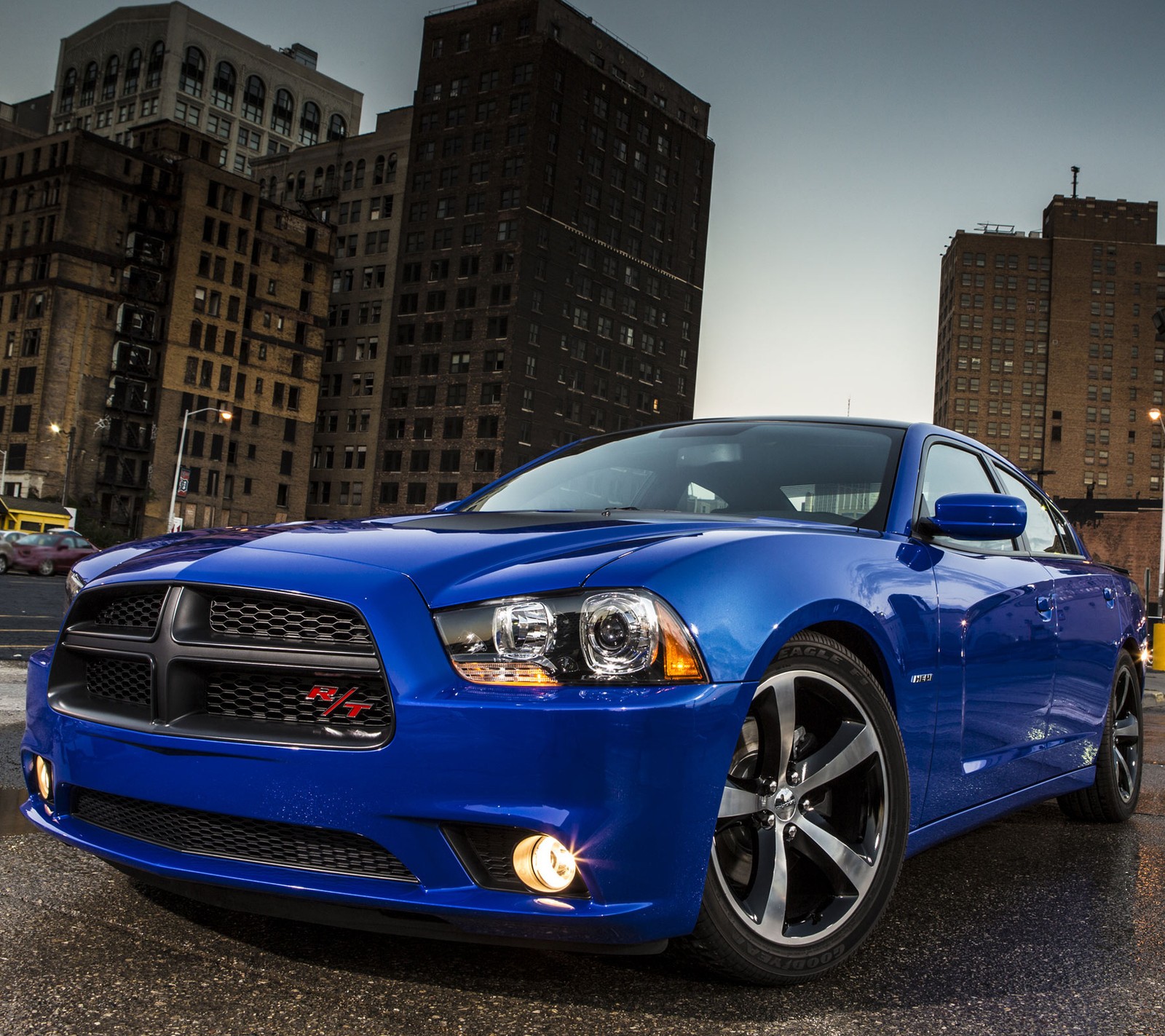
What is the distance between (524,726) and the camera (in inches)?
88.5

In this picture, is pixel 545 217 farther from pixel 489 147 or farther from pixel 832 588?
pixel 832 588

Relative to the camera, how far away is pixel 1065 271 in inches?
5477

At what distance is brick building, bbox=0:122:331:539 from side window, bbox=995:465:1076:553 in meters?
64.6

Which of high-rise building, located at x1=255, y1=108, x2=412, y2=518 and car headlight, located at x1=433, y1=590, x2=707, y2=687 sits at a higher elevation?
high-rise building, located at x1=255, y1=108, x2=412, y2=518

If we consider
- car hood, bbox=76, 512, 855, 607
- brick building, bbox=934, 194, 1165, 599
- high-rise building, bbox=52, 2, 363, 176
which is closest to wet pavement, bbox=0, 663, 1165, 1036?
car hood, bbox=76, 512, 855, 607

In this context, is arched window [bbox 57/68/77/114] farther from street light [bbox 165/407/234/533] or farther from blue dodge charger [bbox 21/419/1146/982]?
blue dodge charger [bbox 21/419/1146/982]

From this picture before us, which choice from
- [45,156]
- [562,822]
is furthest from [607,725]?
[45,156]

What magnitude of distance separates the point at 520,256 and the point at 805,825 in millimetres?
83049

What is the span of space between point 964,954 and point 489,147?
88.7 metres

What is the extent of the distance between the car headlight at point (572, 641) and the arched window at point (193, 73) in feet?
393

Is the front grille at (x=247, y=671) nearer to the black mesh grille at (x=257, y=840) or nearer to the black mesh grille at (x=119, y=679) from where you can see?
the black mesh grille at (x=119, y=679)

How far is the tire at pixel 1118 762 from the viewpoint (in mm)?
4934

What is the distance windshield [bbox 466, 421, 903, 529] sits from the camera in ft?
12.1

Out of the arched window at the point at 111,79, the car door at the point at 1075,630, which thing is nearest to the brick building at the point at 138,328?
the arched window at the point at 111,79
